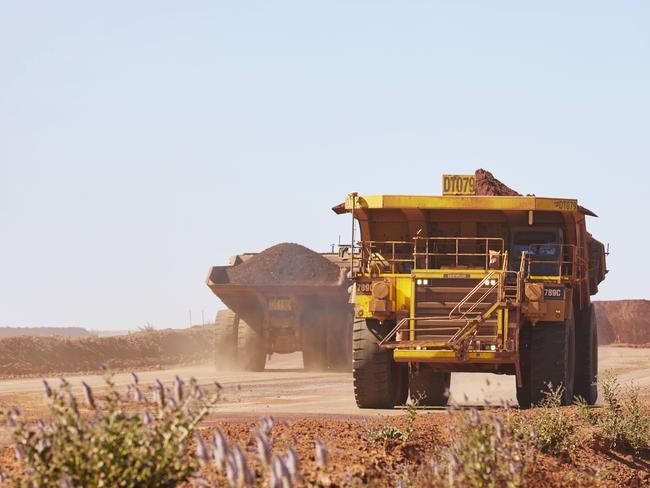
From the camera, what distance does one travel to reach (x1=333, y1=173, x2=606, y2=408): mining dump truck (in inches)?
698

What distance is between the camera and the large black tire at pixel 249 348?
32031 millimetres

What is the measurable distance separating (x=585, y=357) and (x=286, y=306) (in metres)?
11.1

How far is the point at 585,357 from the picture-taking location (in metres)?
21.5

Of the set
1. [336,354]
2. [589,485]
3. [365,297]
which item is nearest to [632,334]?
[336,354]

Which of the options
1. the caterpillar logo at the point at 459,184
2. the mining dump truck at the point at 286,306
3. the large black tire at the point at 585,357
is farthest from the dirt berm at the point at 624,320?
the caterpillar logo at the point at 459,184

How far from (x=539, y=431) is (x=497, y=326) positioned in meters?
4.57

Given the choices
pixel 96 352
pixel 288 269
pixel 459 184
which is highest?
pixel 459 184

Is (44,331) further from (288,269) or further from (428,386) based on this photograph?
(428,386)

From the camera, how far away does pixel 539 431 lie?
13156mm

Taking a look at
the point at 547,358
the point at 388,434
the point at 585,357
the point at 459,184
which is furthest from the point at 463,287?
the point at 388,434

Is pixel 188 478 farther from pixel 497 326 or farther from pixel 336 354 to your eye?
pixel 336 354

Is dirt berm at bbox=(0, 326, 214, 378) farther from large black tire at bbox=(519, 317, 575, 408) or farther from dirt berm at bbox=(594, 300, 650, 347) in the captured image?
dirt berm at bbox=(594, 300, 650, 347)

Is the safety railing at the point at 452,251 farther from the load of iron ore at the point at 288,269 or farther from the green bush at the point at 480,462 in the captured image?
the load of iron ore at the point at 288,269

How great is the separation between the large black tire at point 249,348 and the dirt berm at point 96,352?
5347mm
